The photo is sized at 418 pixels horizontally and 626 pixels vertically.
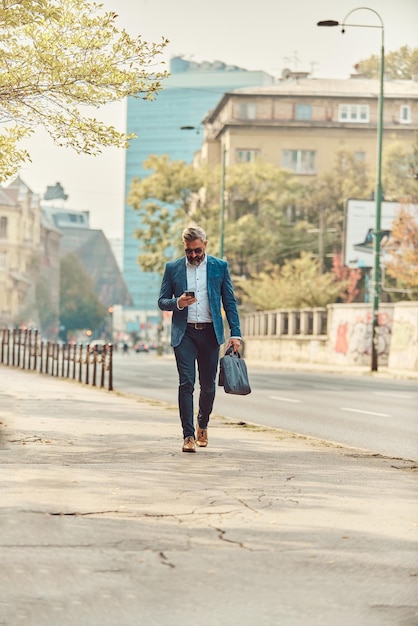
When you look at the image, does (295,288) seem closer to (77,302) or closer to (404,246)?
(404,246)

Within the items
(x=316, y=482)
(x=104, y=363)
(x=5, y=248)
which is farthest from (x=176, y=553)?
(x=5, y=248)

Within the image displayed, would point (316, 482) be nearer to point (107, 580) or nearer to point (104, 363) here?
point (107, 580)

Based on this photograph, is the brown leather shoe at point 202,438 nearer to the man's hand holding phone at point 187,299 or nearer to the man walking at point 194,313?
the man walking at point 194,313

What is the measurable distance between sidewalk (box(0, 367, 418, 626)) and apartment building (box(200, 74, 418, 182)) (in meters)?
86.6

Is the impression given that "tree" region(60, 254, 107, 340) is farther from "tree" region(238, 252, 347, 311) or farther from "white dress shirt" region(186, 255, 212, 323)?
"white dress shirt" region(186, 255, 212, 323)

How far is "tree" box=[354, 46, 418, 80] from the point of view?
9075cm

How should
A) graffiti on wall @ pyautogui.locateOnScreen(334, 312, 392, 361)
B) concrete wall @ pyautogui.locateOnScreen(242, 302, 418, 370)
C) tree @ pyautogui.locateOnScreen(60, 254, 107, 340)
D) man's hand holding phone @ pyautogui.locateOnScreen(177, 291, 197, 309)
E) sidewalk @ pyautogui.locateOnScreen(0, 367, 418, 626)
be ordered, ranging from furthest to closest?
tree @ pyautogui.locateOnScreen(60, 254, 107, 340)
graffiti on wall @ pyautogui.locateOnScreen(334, 312, 392, 361)
concrete wall @ pyautogui.locateOnScreen(242, 302, 418, 370)
man's hand holding phone @ pyautogui.locateOnScreen(177, 291, 197, 309)
sidewalk @ pyautogui.locateOnScreen(0, 367, 418, 626)

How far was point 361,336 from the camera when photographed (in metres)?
54.6

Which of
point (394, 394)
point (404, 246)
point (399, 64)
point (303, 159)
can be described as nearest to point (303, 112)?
point (303, 159)

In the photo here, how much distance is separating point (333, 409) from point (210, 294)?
981cm

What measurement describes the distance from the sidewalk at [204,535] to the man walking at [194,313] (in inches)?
21.4

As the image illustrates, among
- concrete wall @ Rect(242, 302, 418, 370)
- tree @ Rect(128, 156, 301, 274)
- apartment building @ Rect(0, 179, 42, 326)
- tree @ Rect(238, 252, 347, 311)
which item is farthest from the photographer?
apartment building @ Rect(0, 179, 42, 326)

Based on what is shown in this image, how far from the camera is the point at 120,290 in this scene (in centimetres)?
18162

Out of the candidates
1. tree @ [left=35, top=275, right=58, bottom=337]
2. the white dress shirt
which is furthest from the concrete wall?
tree @ [left=35, top=275, right=58, bottom=337]
